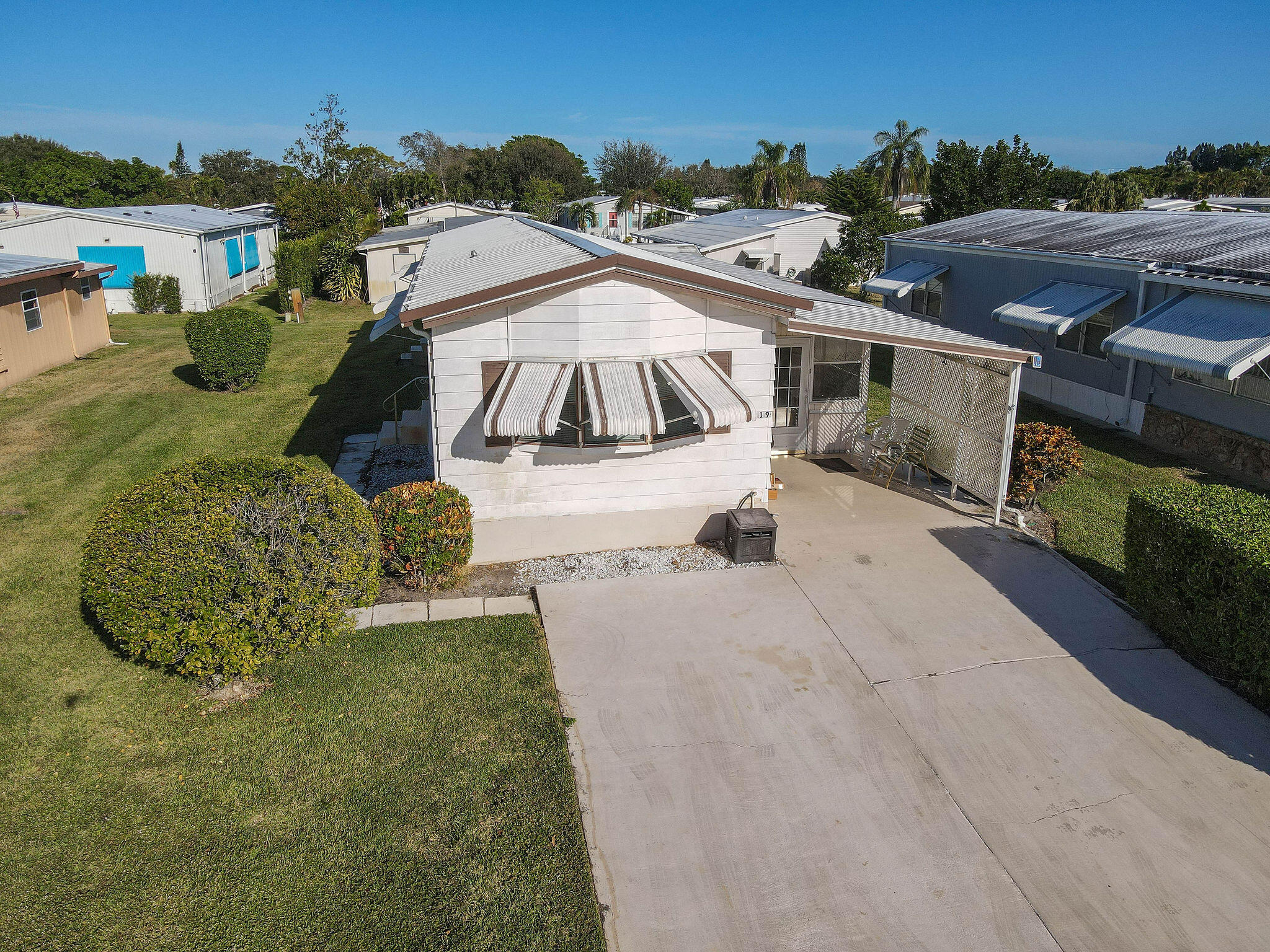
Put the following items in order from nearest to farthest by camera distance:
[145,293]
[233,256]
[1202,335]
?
1. [1202,335]
2. [145,293]
3. [233,256]

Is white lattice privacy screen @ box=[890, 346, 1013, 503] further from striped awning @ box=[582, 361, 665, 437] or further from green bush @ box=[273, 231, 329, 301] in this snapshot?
green bush @ box=[273, 231, 329, 301]

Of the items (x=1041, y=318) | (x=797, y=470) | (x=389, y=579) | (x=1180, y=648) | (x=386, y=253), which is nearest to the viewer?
(x=1180, y=648)

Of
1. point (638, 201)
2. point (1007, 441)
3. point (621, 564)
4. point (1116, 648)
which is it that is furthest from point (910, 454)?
point (638, 201)

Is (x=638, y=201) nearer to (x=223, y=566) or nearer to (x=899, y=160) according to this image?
(x=899, y=160)

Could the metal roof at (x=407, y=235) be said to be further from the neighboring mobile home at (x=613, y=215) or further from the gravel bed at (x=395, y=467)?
the gravel bed at (x=395, y=467)

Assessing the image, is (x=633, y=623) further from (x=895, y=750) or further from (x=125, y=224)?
(x=125, y=224)

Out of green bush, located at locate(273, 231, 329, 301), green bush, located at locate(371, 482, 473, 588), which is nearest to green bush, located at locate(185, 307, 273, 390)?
green bush, located at locate(273, 231, 329, 301)

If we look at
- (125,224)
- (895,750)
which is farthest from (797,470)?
(125,224)
